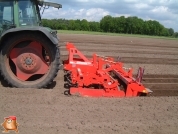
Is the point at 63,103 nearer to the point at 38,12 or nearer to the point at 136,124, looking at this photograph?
the point at 136,124

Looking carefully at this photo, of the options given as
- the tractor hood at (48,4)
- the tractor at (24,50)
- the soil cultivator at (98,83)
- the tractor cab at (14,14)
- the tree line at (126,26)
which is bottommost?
the soil cultivator at (98,83)

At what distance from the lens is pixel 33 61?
5262 millimetres

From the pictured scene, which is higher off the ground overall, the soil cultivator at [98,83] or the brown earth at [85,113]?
the soil cultivator at [98,83]

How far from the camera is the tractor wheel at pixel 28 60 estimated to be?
516cm

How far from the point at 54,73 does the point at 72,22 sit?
5126cm

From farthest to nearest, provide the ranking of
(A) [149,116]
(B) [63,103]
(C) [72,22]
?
(C) [72,22]
(B) [63,103]
(A) [149,116]

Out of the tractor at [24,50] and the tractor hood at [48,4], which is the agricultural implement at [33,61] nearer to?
the tractor at [24,50]

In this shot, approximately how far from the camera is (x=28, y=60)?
525cm

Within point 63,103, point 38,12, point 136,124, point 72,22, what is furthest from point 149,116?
point 72,22

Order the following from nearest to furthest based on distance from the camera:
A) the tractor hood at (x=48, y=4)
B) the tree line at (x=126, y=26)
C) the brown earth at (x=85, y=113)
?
the brown earth at (x=85, y=113)
the tractor hood at (x=48, y=4)
the tree line at (x=126, y=26)

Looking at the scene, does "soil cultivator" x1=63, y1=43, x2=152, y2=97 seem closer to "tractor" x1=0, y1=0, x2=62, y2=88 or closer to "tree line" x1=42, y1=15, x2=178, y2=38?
"tractor" x1=0, y1=0, x2=62, y2=88

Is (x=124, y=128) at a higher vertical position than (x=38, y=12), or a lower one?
lower
